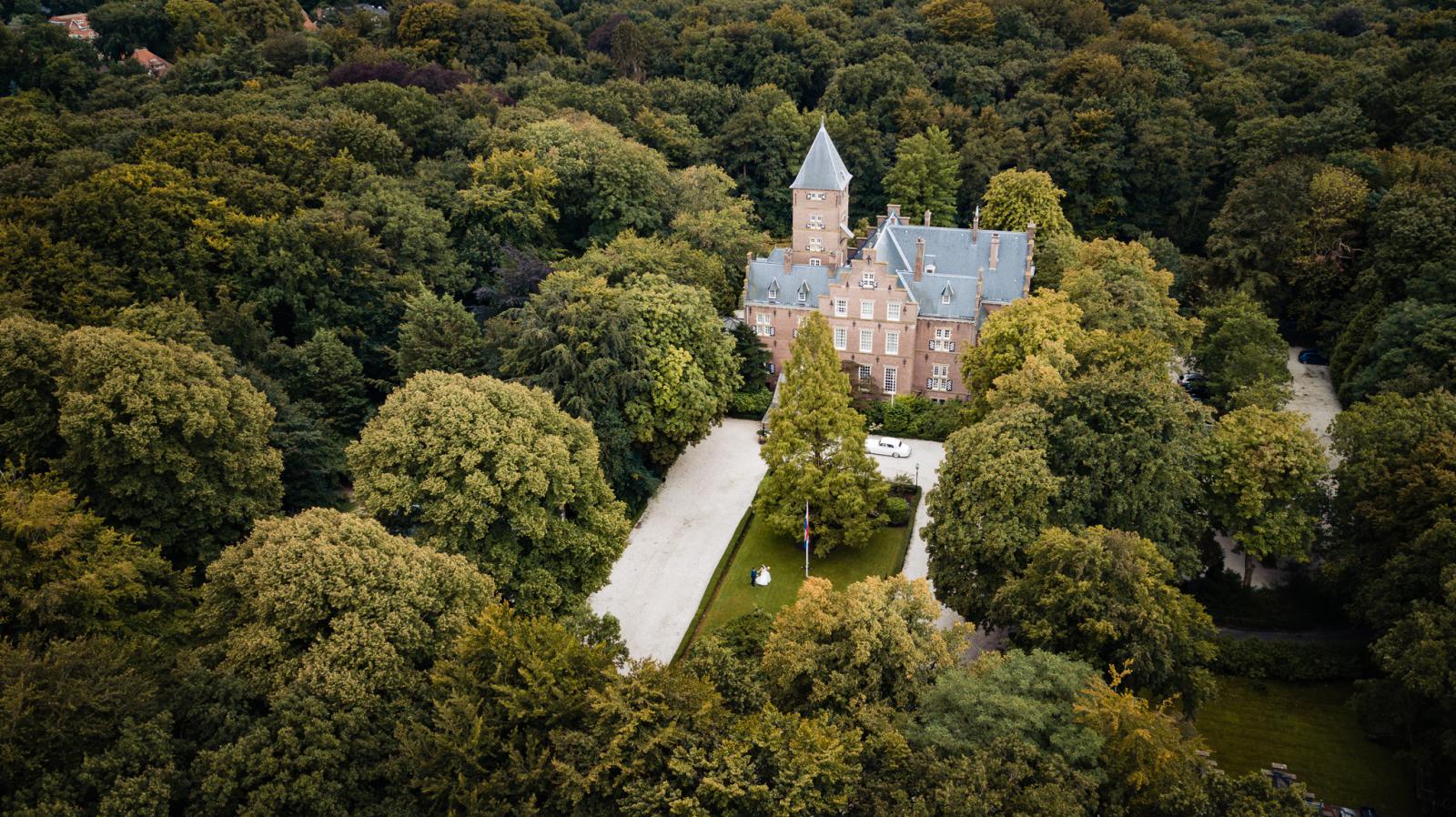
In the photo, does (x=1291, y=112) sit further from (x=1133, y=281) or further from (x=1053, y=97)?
(x=1133, y=281)

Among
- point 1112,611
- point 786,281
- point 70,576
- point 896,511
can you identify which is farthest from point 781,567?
point 70,576

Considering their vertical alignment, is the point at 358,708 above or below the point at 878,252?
below

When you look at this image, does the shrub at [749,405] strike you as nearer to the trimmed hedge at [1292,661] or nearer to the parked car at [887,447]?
the parked car at [887,447]

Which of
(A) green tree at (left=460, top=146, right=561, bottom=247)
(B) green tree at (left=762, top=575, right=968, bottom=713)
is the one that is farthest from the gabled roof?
(B) green tree at (left=762, top=575, right=968, bottom=713)

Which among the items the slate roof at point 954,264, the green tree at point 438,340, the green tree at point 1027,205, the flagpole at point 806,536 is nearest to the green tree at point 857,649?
the flagpole at point 806,536

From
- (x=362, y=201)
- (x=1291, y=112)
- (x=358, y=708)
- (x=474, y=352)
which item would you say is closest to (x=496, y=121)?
(x=362, y=201)
